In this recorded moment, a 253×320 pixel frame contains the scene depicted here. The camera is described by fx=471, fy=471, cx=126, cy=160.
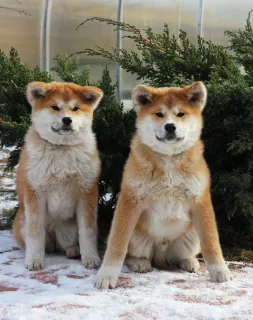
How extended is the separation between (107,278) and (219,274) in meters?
0.79

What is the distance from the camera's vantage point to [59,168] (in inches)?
146

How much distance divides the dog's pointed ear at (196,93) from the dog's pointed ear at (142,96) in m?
0.26

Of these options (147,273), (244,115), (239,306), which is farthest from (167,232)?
(244,115)

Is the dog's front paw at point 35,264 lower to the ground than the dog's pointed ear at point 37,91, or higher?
lower

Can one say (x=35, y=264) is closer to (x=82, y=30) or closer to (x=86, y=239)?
(x=86, y=239)

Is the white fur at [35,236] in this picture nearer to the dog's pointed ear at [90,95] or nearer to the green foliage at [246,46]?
the dog's pointed ear at [90,95]

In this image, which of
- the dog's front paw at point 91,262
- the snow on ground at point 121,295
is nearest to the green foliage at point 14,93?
the snow on ground at point 121,295

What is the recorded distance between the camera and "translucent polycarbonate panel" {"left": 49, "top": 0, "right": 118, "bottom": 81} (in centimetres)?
677

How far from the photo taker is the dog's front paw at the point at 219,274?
3.29m

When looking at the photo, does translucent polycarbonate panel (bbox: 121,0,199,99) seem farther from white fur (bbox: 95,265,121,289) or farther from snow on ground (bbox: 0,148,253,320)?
white fur (bbox: 95,265,121,289)

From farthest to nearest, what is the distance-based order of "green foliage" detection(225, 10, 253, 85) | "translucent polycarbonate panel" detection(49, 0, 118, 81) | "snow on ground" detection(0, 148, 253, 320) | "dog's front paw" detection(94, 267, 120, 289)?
"translucent polycarbonate panel" detection(49, 0, 118, 81)
"green foliage" detection(225, 10, 253, 85)
"dog's front paw" detection(94, 267, 120, 289)
"snow on ground" detection(0, 148, 253, 320)

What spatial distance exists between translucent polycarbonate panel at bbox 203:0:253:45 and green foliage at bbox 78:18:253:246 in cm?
236

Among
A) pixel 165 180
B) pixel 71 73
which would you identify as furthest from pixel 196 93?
pixel 71 73

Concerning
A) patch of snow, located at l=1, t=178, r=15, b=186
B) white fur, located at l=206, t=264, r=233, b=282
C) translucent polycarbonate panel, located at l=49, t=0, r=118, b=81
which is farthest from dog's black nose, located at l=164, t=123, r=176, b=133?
patch of snow, located at l=1, t=178, r=15, b=186
